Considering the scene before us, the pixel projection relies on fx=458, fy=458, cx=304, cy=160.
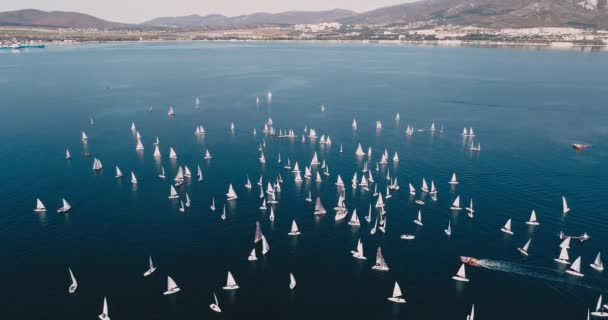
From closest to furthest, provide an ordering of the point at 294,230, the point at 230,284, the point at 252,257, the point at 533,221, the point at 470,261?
the point at 230,284, the point at 470,261, the point at 252,257, the point at 294,230, the point at 533,221

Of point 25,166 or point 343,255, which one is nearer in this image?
point 343,255

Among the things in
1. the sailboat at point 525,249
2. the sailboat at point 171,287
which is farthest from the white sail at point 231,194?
the sailboat at point 525,249

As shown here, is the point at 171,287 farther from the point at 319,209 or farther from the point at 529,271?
the point at 529,271

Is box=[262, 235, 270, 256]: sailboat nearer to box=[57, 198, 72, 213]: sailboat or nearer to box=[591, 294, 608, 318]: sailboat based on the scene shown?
box=[57, 198, 72, 213]: sailboat

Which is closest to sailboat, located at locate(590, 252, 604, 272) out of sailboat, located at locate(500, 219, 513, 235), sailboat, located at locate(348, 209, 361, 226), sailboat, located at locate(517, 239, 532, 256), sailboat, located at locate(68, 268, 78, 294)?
sailboat, located at locate(517, 239, 532, 256)

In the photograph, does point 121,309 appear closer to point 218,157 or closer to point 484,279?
point 484,279

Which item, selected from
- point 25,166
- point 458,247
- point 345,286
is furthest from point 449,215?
point 25,166

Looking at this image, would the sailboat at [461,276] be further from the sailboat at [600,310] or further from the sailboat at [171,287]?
the sailboat at [171,287]

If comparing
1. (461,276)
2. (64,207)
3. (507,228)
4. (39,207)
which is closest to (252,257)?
(461,276)

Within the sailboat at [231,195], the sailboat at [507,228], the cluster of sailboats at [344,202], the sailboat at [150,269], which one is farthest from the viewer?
the sailboat at [231,195]
